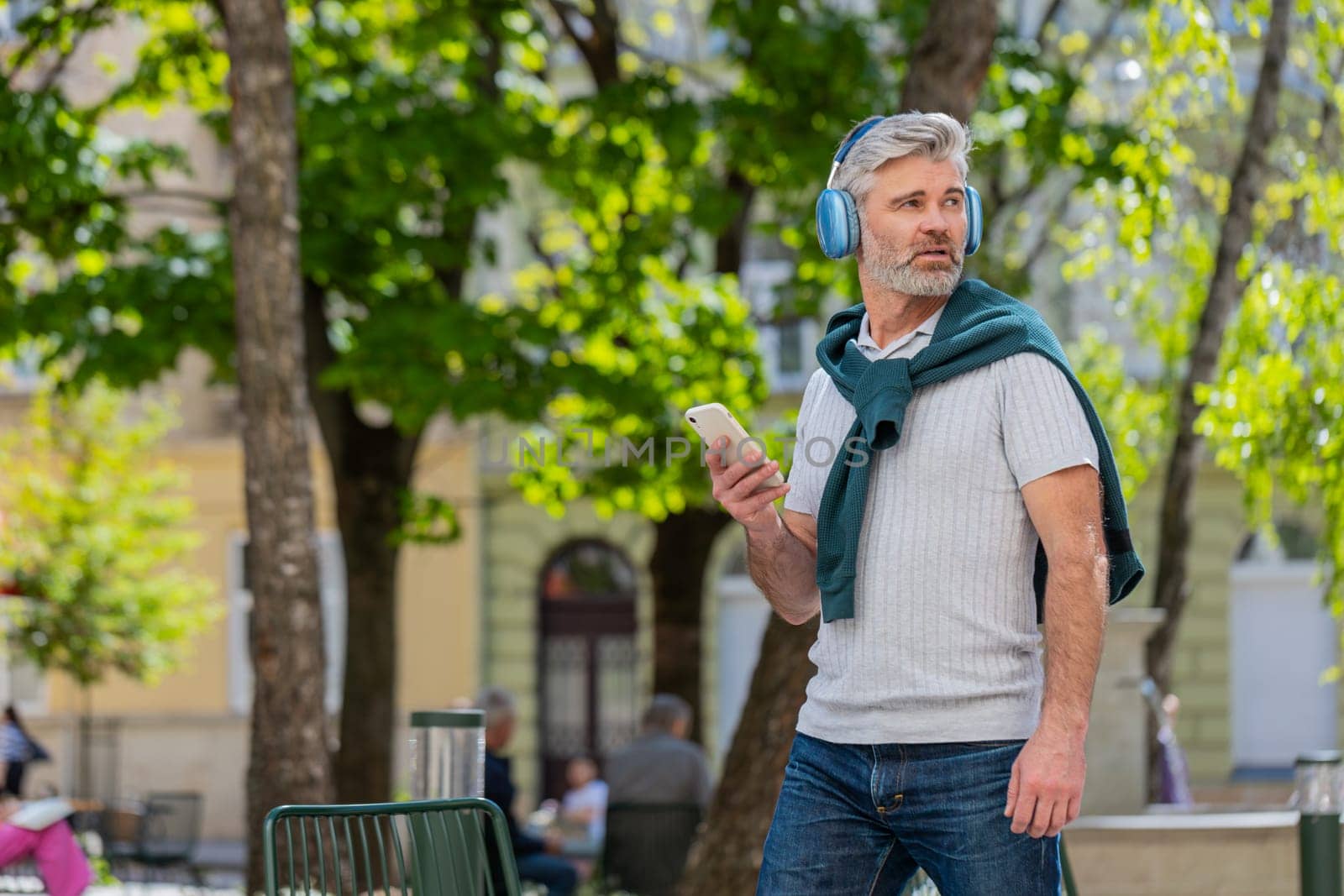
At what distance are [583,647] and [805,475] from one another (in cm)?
2290

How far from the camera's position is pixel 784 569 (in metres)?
3.40

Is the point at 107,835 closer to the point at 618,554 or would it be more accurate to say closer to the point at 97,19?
the point at 97,19

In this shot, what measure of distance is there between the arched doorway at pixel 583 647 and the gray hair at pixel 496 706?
14.8 m

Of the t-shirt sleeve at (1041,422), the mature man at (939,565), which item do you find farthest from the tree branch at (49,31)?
the t-shirt sleeve at (1041,422)

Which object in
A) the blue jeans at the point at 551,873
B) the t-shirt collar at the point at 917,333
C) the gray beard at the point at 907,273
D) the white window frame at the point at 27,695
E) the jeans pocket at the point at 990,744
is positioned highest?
the gray beard at the point at 907,273

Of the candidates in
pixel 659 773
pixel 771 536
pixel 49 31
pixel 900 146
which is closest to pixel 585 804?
pixel 659 773

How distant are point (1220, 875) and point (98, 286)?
340 inches

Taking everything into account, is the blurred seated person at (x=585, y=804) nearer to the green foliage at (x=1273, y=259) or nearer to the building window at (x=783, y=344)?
the green foliage at (x=1273, y=259)

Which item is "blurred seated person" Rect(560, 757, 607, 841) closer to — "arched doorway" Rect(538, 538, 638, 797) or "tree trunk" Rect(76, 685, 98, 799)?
"arched doorway" Rect(538, 538, 638, 797)

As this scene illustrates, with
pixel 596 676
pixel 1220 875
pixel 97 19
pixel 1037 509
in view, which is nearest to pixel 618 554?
pixel 596 676

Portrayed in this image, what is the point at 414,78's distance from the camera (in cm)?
1423

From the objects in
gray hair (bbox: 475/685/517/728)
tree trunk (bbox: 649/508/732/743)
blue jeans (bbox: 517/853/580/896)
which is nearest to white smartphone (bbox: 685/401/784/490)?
blue jeans (bbox: 517/853/580/896)

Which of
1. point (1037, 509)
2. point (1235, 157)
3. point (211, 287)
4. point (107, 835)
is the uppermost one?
point (1235, 157)

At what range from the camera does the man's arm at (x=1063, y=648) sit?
115 inches
